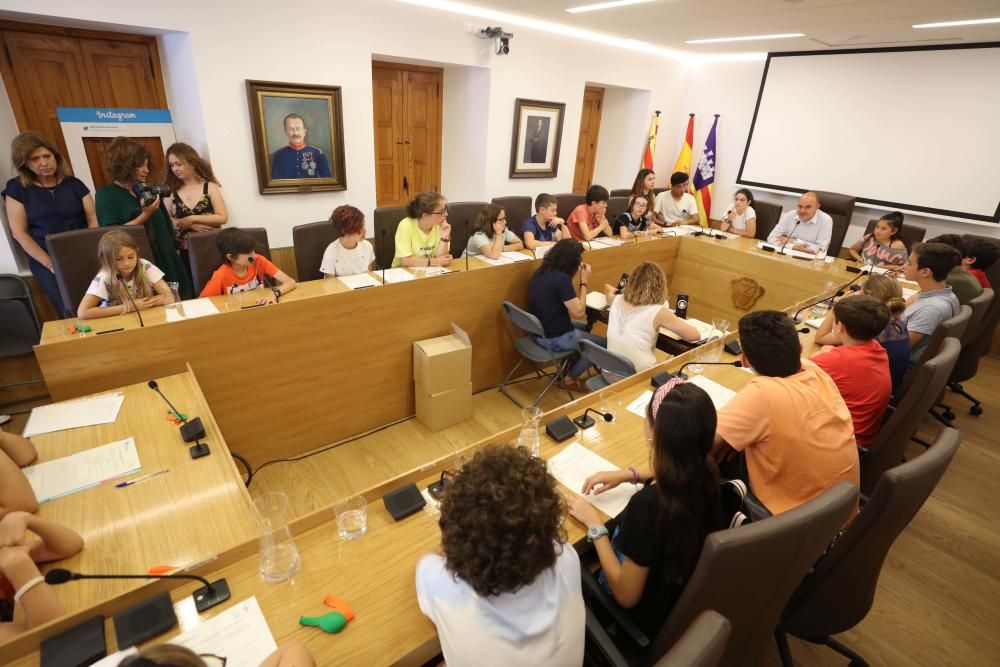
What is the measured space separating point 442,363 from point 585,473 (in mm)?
1485

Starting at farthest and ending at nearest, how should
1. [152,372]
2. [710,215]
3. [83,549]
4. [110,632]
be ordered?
[710,215], [152,372], [83,549], [110,632]

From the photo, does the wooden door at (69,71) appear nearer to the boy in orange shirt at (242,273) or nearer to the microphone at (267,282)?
the boy in orange shirt at (242,273)

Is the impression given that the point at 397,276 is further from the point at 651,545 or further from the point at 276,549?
the point at 651,545

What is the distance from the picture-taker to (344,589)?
48.5 inches

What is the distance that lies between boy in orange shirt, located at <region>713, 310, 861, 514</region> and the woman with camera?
12.4 ft

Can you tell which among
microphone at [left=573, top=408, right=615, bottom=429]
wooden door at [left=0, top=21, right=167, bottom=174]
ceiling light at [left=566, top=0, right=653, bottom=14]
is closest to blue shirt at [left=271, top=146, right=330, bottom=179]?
wooden door at [left=0, top=21, right=167, bottom=174]

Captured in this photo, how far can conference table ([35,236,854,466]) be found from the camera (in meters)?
2.09

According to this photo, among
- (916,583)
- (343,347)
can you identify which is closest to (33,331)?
(343,347)

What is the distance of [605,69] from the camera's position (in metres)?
5.99

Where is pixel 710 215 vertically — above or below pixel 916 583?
above

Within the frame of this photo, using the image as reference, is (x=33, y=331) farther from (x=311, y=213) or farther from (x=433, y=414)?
(x=433, y=414)

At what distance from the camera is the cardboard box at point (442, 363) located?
296 centimetres

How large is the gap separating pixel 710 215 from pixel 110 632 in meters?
7.68

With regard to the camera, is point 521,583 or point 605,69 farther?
point 605,69
